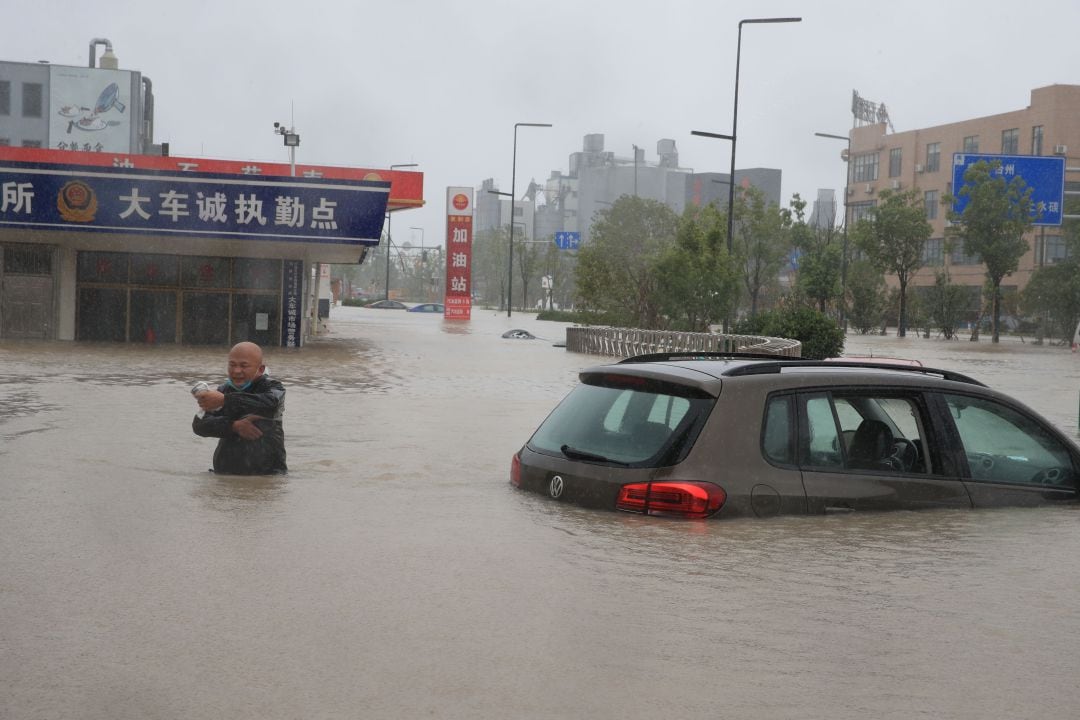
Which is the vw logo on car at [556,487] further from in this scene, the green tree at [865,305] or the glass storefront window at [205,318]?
the green tree at [865,305]

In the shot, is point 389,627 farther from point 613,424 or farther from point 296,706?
point 613,424

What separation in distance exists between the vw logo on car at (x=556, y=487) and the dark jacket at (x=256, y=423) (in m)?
2.34

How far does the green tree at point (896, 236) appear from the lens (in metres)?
65.3

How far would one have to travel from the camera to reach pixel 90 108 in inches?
3073

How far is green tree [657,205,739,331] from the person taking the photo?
126ft

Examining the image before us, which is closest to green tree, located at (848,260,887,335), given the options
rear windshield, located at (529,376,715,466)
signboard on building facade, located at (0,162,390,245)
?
signboard on building facade, located at (0,162,390,245)

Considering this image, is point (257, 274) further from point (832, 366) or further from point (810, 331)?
point (832, 366)

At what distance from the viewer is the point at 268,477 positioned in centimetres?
973

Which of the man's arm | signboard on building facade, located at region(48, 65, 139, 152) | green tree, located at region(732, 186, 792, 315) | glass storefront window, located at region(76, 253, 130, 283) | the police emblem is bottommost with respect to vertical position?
the man's arm

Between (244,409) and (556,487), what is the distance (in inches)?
106

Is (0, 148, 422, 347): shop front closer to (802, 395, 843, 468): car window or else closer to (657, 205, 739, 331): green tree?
(657, 205, 739, 331): green tree

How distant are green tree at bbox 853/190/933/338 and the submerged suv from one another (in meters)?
59.2

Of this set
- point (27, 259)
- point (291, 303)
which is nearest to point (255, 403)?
point (291, 303)

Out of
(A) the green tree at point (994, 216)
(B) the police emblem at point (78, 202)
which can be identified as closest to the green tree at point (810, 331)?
(B) the police emblem at point (78, 202)
